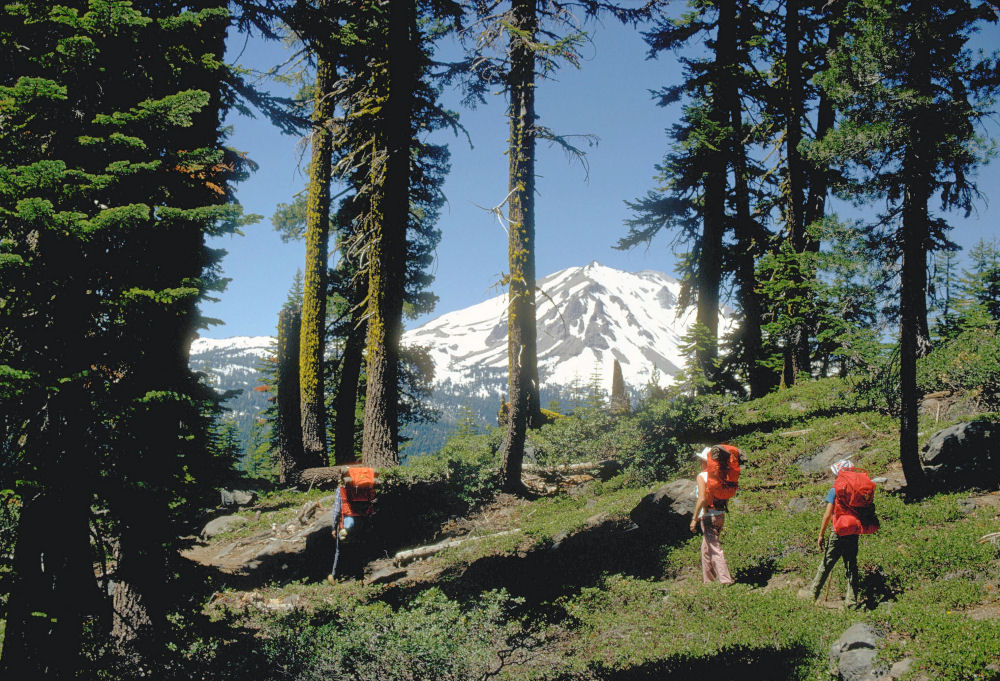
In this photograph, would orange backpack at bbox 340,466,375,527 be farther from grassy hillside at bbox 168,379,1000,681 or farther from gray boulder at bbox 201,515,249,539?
gray boulder at bbox 201,515,249,539

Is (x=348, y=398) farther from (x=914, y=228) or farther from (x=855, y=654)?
(x=855, y=654)

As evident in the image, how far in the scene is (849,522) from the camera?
5.75 meters

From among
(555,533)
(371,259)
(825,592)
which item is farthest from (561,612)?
(371,259)

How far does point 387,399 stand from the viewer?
10.7 meters

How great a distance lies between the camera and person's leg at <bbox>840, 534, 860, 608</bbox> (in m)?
5.73

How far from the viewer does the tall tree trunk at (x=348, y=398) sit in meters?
17.0

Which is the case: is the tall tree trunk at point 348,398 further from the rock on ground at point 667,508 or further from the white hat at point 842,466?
the white hat at point 842,466

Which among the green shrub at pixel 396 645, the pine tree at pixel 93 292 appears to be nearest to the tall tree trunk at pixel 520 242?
the green shrub at pixel 396 645

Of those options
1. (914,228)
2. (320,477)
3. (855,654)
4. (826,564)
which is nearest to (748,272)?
(914,228)

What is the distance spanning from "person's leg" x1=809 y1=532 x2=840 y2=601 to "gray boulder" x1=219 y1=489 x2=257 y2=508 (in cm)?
1160

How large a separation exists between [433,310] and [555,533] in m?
13.1

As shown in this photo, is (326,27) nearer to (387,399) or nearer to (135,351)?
(135,351)

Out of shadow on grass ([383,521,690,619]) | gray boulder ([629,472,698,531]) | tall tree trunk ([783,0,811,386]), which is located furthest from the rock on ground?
tall tree trunk ([783,0,811,386])

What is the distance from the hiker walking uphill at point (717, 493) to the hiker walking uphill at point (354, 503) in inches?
197
